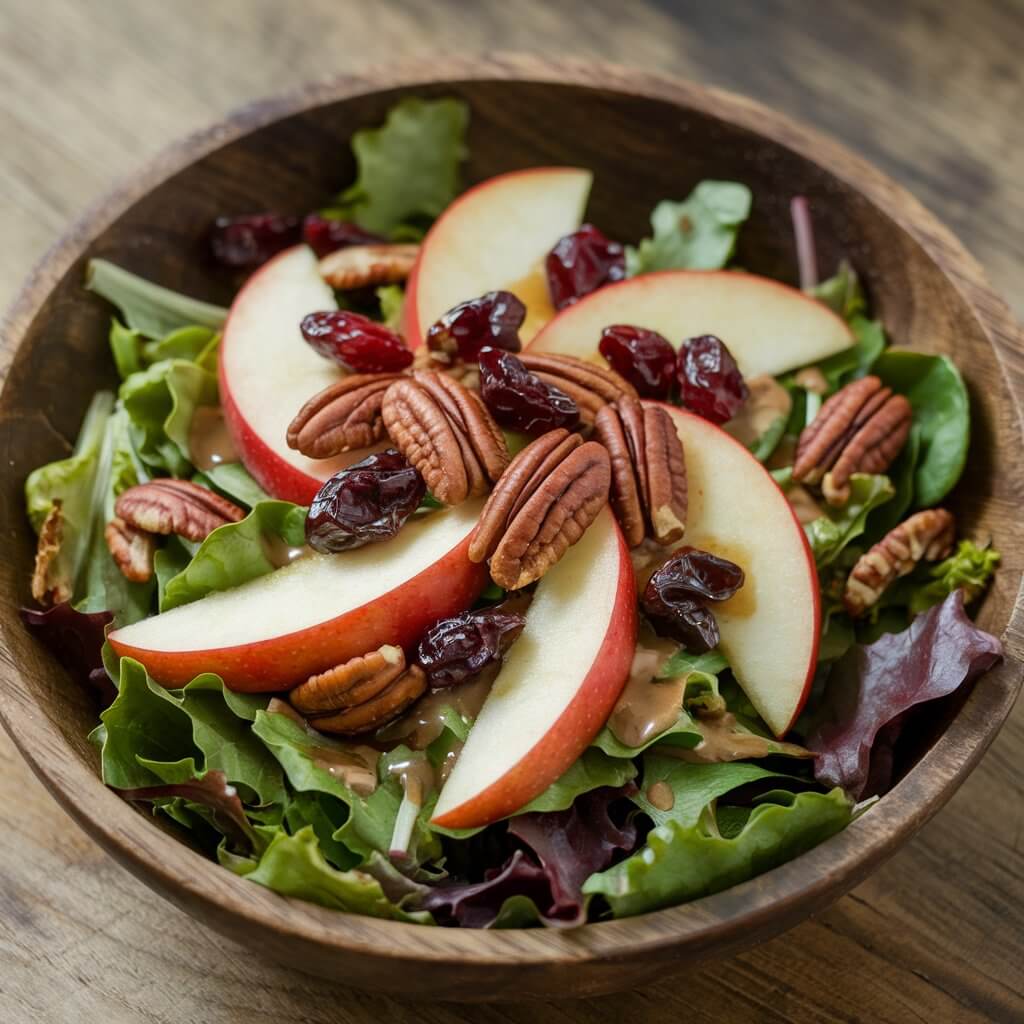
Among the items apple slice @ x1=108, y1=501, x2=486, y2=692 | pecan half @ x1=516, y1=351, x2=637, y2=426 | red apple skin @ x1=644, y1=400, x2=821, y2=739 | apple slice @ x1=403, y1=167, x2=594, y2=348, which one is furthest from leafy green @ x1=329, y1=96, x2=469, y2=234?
apple slice @ x1=108, y1=501, x2=486, y2=692

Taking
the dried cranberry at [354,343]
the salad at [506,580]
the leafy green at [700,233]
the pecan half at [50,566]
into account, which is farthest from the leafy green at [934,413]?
the pecan half at [50,566]

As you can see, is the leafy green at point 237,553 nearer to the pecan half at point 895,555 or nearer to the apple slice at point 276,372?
the apple slice at point 276,372

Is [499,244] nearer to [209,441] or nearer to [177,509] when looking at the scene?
[209,441]

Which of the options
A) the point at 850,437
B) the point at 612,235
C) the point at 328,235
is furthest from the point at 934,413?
the point at 328,235

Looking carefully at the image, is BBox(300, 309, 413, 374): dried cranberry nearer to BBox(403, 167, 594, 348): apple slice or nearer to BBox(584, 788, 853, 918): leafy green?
BBox(403, 167, 594, 348): apple slice

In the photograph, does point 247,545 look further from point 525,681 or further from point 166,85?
point 166,85

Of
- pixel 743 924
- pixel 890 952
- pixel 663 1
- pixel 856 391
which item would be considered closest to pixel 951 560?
pixel 856 391
